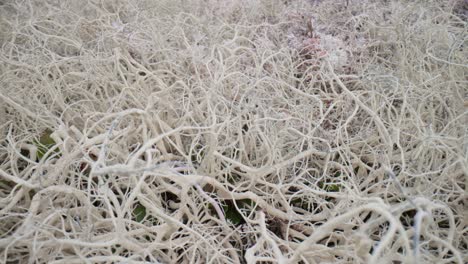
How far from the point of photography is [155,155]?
0.89 meters

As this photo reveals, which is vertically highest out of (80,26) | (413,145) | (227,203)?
(80,26)

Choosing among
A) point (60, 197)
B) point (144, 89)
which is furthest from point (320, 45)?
point (60, 197)

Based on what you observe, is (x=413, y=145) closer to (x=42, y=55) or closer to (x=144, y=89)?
(x=144, y=89)

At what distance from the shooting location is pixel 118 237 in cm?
64

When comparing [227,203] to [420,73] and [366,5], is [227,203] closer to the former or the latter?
[420,73]

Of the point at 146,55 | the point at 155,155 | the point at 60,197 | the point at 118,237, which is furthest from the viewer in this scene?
the point at 146,55

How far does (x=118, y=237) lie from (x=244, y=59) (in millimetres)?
656

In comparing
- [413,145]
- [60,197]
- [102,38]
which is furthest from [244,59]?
[60,197]

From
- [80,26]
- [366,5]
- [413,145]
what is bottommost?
[413,145]

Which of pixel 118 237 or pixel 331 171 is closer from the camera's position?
pixel 118 237

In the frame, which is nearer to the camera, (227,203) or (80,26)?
(227,203)

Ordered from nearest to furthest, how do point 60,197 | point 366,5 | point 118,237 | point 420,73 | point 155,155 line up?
point 118,237 < point 60,197 < point 155,155 < point 420,73 < point 366,5

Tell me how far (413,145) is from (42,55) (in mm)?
941

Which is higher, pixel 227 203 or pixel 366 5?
pixel 366 5
